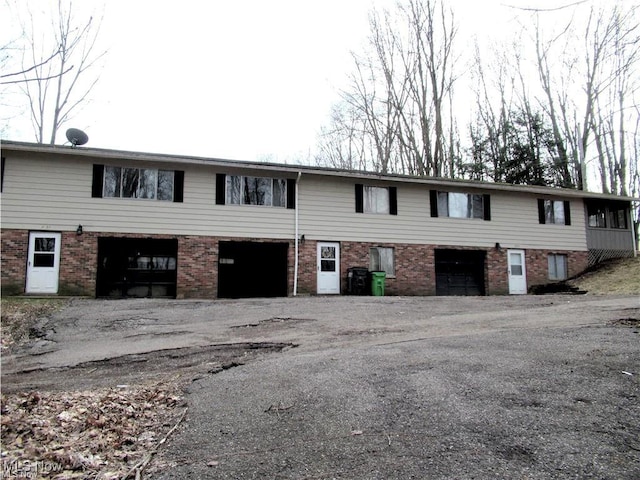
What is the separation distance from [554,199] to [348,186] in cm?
962

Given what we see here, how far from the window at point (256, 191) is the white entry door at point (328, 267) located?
2174mm

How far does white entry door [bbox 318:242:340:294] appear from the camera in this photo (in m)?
16.1

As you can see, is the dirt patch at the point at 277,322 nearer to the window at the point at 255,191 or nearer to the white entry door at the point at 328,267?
the white entry door at the point at 328,267

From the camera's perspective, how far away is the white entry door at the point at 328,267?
16.1m

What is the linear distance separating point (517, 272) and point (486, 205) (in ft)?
10.0

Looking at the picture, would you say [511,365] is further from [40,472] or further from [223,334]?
[223,334]

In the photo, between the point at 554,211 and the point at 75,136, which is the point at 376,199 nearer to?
the point at 554,211

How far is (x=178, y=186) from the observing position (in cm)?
1507

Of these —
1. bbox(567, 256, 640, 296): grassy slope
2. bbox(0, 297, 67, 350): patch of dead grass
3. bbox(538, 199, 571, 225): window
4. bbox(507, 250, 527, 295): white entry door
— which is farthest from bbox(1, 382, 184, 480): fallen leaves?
bbox(538, 199, 571, 225): window

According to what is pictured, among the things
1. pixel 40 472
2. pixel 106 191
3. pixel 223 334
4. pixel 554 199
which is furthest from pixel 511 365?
pixel 554 199

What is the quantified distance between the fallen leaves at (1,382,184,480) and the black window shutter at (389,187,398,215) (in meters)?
13.1

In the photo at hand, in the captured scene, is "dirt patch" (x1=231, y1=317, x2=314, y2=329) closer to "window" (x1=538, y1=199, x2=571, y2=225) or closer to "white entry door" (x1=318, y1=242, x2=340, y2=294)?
"white entry door" (x1=318, y1=242, x2=340, y2=294)

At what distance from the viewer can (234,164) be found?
50.3 feet

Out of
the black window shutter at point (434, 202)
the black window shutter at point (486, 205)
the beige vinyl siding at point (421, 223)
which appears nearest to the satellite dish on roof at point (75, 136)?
the beige vinyl siding at point (421, 223)
